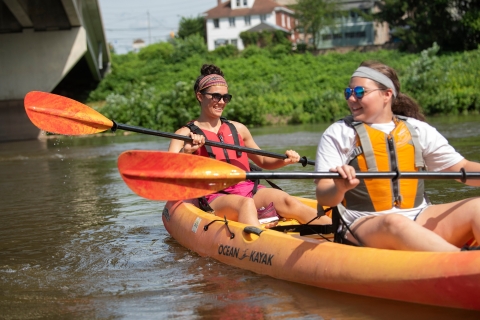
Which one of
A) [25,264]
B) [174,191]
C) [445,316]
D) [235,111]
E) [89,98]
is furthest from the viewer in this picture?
[89,98]

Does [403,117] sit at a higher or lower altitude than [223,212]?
higher

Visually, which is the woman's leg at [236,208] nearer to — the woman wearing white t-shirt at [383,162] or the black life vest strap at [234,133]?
the black life vest strap at [234,133]

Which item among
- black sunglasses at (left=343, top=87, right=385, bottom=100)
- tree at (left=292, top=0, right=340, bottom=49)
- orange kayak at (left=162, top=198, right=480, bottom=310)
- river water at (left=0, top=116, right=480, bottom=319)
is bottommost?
river water at (left=0, top=116, right=480, bottom=319)

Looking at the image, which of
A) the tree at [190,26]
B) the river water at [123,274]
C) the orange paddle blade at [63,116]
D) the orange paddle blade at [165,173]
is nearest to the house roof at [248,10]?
the tree at [190,26]

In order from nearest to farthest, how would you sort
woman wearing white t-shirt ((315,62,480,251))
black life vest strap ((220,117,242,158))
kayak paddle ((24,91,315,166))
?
woman wearing white t-shirt ((315,62,480,251)) < black life vest strap ((220,117,242,158)) < kayak paddle ((24,91,315,166))

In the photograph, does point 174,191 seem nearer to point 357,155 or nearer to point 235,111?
point 357,155

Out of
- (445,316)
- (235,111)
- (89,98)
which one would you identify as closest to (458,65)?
(235,111)

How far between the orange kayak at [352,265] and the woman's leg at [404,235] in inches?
2.0

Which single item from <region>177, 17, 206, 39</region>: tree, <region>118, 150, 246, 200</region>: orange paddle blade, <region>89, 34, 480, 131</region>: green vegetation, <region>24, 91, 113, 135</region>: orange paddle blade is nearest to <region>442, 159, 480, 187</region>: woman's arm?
<region>118, 150, 246, 200</region>: orange paddle blade

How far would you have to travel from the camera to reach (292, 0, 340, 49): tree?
50.0m

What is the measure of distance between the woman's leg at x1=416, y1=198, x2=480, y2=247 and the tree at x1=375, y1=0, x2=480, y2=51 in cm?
3561

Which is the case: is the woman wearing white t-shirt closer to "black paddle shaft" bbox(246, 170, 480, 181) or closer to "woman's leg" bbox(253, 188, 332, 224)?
"black paddle shaft" bbox(246, 170, 480, 181)

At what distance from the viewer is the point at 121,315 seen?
146 inches

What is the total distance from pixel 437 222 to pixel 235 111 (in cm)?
1990
